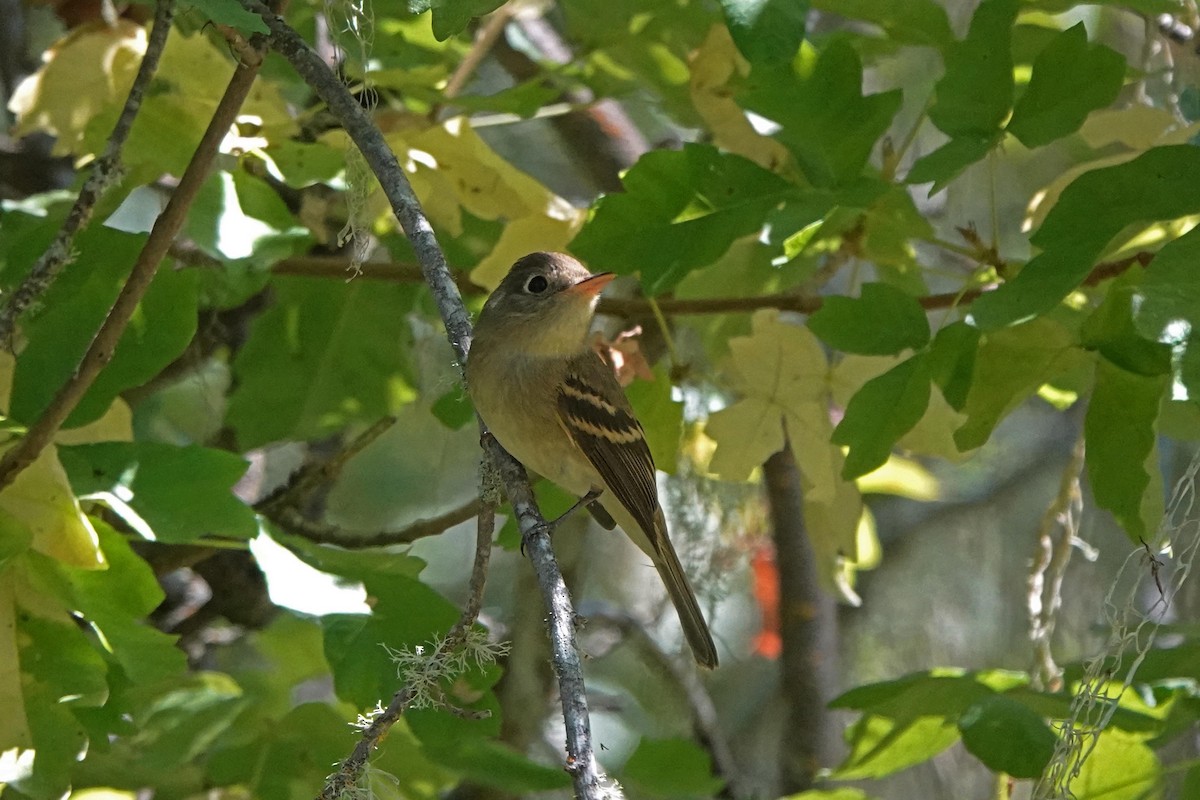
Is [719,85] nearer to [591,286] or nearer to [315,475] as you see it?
[591,286]

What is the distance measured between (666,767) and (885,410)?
1995mm

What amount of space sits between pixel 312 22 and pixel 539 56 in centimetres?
94

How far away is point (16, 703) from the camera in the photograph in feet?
8.25

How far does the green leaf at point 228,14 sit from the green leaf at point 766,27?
76cm

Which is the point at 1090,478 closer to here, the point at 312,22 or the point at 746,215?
the point at 746,215

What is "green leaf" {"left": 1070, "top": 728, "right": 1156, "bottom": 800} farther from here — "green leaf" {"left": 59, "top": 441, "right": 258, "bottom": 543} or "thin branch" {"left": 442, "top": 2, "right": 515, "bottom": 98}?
"thin branch" {"left": 442, "top": 2, "right": 515, "bottom": 98}

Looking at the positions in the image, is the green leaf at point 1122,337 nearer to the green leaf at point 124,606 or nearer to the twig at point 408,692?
the twig at point 408,692

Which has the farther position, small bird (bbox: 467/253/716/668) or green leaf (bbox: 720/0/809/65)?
small bird (bbox: 467/253/716/668)

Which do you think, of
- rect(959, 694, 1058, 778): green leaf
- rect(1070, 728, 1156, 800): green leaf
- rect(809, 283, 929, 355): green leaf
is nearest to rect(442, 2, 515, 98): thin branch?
rect(809, 283, 929, 355): green leaf

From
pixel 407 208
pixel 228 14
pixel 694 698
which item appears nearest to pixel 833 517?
pixel 407 208

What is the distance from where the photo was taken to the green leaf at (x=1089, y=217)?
7.71ft

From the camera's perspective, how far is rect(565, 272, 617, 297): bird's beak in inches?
142

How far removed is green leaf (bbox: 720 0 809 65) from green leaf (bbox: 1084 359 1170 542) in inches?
40.6

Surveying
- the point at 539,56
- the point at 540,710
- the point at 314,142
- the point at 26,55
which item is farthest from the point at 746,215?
the point at 26,55
